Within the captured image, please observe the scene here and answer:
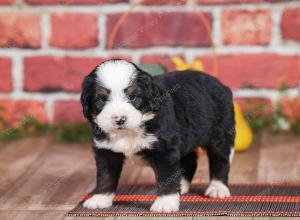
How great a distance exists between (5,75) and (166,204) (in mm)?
1854


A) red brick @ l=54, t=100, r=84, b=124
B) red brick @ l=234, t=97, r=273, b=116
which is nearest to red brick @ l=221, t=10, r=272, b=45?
red brick @ l=234, t=97, r=273, b=116

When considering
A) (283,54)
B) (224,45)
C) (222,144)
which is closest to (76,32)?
(224,45)

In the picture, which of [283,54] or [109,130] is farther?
[283,54]

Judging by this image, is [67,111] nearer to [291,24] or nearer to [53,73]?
[53,73]

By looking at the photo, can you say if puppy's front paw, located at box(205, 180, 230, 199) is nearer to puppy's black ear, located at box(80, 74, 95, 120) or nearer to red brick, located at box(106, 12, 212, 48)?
puppy's black ear, located at box(80, 74, 95, 120)

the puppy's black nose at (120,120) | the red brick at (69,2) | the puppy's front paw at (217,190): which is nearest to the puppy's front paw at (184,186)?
the puppy's front paw at (217,190)

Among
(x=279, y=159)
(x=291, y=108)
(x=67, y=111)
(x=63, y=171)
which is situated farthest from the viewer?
(x=67, y=111)

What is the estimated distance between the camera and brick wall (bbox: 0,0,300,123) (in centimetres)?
416

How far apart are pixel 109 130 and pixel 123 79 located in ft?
0.61

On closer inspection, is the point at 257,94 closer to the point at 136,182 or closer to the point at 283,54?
the point at 283,54

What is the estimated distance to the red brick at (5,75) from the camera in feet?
14.0

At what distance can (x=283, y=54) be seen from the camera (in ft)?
13.7

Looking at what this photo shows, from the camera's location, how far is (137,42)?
4.23m

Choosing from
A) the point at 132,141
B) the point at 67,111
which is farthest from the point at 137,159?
the point at 67,111
